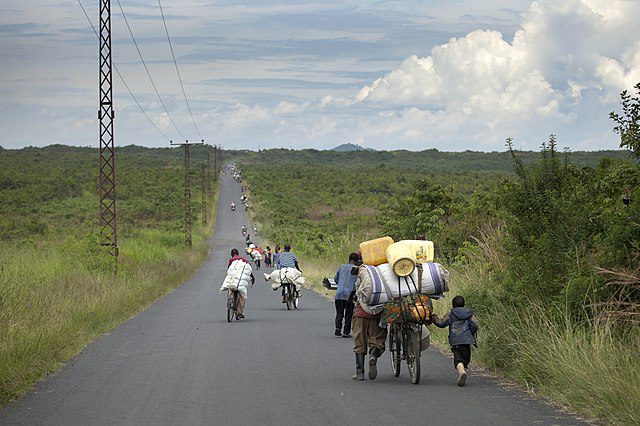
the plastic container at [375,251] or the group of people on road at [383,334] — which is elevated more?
the plastic container at [375,251]

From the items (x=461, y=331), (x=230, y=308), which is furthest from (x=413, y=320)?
(x=230, y=308)

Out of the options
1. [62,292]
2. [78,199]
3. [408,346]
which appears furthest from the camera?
[78,199]

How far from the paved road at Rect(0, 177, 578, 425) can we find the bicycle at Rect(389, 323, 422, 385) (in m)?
0.20

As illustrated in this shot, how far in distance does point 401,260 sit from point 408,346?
1.38 metres

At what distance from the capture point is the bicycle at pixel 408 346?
466 inches

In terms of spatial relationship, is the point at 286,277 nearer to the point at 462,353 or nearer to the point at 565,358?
the point at 462,353

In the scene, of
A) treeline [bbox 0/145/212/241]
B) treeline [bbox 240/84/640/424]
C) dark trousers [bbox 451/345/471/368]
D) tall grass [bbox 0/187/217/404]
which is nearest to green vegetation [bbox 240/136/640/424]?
treeline [bbox 240/84/640/424]

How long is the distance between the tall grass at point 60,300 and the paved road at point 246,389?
0.39m

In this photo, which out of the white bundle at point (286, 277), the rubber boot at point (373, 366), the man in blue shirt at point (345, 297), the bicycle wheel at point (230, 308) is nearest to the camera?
the rubber boot at point (373, 366)

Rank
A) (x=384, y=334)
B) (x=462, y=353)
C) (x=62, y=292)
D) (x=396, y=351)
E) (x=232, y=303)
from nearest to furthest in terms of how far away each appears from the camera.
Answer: (x=462, y=353), (x=384, y=334), (x=396, y=351), (x=62, y=292), (x=232, y=303)

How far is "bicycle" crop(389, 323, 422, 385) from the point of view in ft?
38.9

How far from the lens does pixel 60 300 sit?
65.6ft

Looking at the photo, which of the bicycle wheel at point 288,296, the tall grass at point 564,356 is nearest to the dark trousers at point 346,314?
the tall grass at point 564,356

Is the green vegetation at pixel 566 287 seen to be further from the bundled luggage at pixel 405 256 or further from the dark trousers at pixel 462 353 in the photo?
the bundled luggage at pixel 405 256
